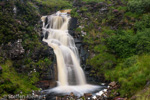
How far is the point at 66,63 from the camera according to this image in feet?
61.9

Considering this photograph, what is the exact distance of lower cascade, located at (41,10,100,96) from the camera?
15377 millimetres

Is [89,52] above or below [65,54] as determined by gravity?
above

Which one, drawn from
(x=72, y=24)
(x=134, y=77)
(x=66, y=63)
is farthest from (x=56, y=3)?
(x=134, y=77)

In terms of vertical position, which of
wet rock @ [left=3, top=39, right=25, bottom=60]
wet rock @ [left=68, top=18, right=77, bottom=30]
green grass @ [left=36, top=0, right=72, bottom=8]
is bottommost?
wet rock @ [left=3, top=39, right=25, bottom=60]

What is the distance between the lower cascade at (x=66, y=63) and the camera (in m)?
15.4

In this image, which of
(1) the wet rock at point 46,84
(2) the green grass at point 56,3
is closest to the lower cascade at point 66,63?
(1) the wet rock at point 46,84

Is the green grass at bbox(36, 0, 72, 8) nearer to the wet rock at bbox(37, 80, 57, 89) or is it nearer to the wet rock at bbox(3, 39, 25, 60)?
the wet rock at bbox(3, 39, 25, 60)

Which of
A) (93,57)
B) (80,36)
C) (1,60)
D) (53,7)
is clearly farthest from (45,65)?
(53,7)

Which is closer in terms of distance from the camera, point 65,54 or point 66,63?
point 66,63

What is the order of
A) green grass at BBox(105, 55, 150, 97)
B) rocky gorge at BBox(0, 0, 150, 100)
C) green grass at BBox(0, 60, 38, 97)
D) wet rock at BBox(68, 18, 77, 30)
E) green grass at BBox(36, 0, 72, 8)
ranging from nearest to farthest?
green grass at BBox(105, 55, 150, 97)
green grass at BBox(0, 60, 38, 97)
rocky gorge at BBox(0, 0, 150, 100)
wet rock at BBox(68, 18, 77, 30)
green grass at BBox(36, 0, 72, 8)

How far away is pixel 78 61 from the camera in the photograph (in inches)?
778

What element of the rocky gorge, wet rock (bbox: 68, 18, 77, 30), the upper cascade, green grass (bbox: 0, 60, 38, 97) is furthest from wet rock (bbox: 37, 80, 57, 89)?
wet rock (bbox: 68, 18, 77, 30)

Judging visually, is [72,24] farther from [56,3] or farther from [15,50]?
[56,3]

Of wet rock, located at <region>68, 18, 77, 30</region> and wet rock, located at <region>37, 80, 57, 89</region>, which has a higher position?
wet rock, located at <region>68, 18, 77, 30</region>
